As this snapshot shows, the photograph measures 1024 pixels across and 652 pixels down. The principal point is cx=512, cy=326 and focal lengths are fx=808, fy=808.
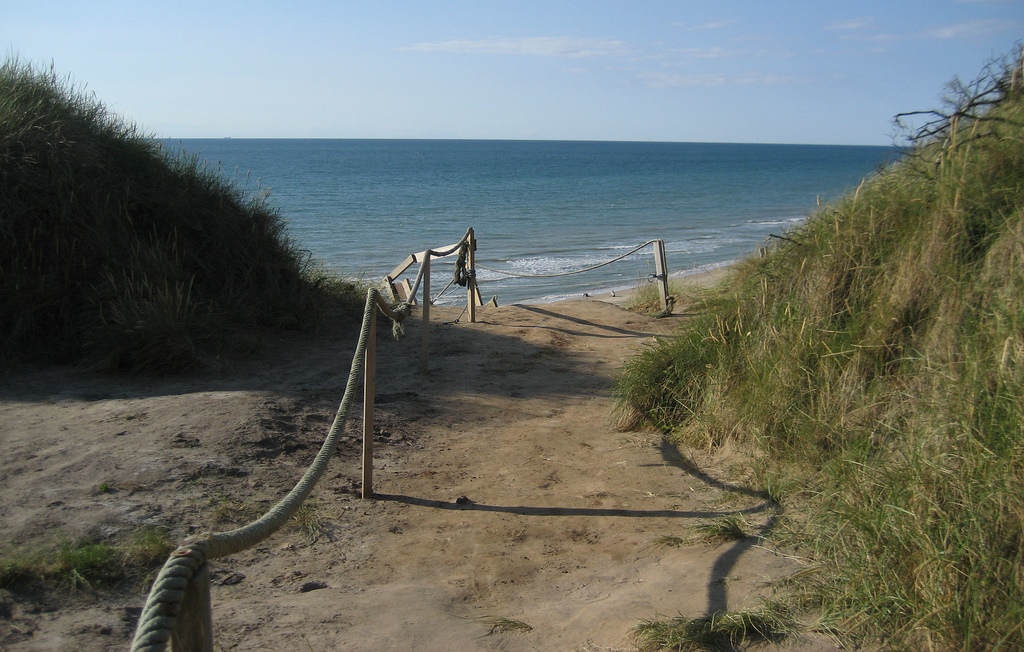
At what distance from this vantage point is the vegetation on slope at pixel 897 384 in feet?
9.50

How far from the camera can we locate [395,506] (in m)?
4.95

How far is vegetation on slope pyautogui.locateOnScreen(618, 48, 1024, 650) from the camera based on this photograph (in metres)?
2.89

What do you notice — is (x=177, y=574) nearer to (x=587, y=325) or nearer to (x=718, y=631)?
(x=718, y=631)

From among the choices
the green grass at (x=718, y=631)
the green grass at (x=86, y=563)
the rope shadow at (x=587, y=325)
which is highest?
the rope shadow at (x=587, y=325)

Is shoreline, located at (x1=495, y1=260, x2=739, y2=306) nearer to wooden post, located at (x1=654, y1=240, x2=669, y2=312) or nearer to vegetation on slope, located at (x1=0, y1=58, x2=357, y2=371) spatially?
wooden post, located at (x1=654, y1=240, x2=669, y2=312)

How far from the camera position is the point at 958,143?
5207 millimetres

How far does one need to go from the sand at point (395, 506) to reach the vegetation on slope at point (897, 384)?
1.16ft

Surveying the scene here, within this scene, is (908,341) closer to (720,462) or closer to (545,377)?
(720,462)

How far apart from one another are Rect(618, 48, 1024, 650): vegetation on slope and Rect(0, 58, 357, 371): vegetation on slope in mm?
4605

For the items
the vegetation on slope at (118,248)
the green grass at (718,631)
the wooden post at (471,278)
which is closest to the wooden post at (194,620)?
the green grass at (718,631)

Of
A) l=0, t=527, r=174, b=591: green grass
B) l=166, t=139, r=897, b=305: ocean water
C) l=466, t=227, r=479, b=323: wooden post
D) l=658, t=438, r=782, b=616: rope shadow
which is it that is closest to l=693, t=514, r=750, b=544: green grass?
l=658, t=438, r=782, b=616: rope shadow

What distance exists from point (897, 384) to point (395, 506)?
2.96 meters

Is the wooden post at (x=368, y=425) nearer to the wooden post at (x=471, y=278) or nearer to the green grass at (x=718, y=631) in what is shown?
the green grass at (x=718, y=631)

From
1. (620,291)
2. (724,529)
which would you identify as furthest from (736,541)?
(620,291)
